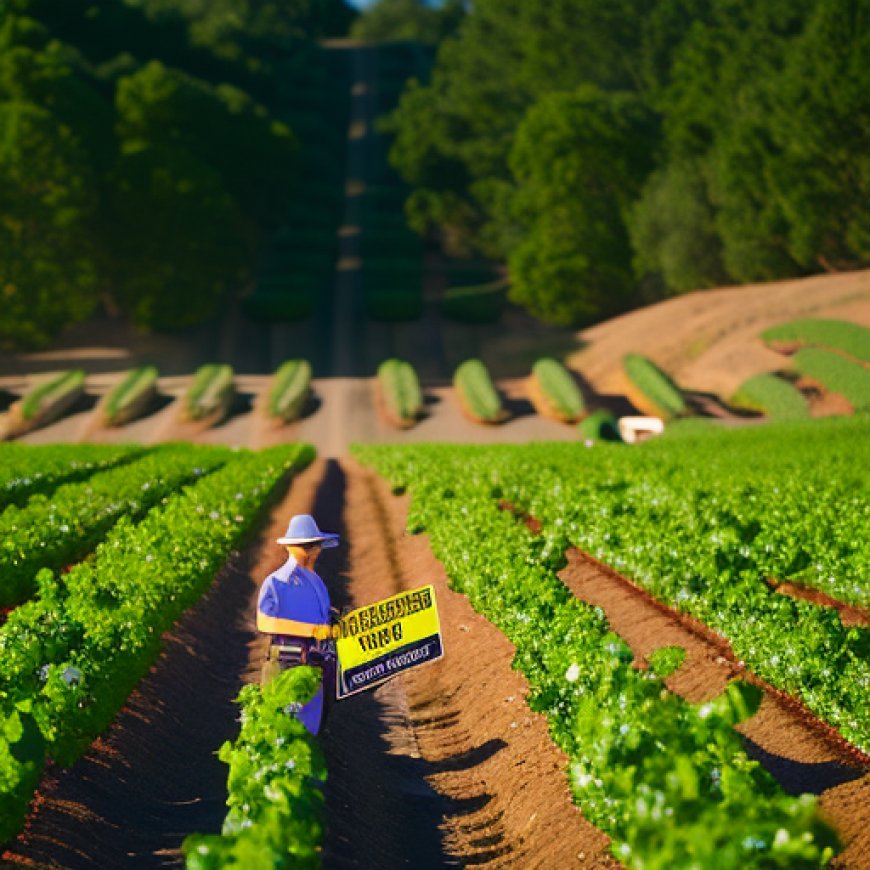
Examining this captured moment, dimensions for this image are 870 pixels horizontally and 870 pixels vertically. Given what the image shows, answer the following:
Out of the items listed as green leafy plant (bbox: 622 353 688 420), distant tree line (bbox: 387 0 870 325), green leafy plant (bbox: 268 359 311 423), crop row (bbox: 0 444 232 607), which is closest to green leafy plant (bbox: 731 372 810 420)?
green leafy plant (bbox: 622 353 688 420)

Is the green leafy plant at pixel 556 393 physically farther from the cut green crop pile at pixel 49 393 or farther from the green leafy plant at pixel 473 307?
the cut green crop pile at pixel 49 393

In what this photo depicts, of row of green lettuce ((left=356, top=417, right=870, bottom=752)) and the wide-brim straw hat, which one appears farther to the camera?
row of green lettuce ((left=356, top=417, right=870, bottom=752))

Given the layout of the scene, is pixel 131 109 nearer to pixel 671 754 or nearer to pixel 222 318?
pixel 222 318

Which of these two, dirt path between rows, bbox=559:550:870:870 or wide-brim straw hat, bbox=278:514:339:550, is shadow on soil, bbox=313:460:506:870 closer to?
wide-brim straw hat, bbox=278:514:339:550

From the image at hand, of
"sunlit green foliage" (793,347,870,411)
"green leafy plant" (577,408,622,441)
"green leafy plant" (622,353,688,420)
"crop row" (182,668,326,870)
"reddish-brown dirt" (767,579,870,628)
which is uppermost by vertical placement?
"crop row" (182,668,326,870)

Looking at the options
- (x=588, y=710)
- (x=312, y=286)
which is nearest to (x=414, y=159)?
(x=312, y=286)

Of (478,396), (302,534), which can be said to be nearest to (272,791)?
(302,534)
